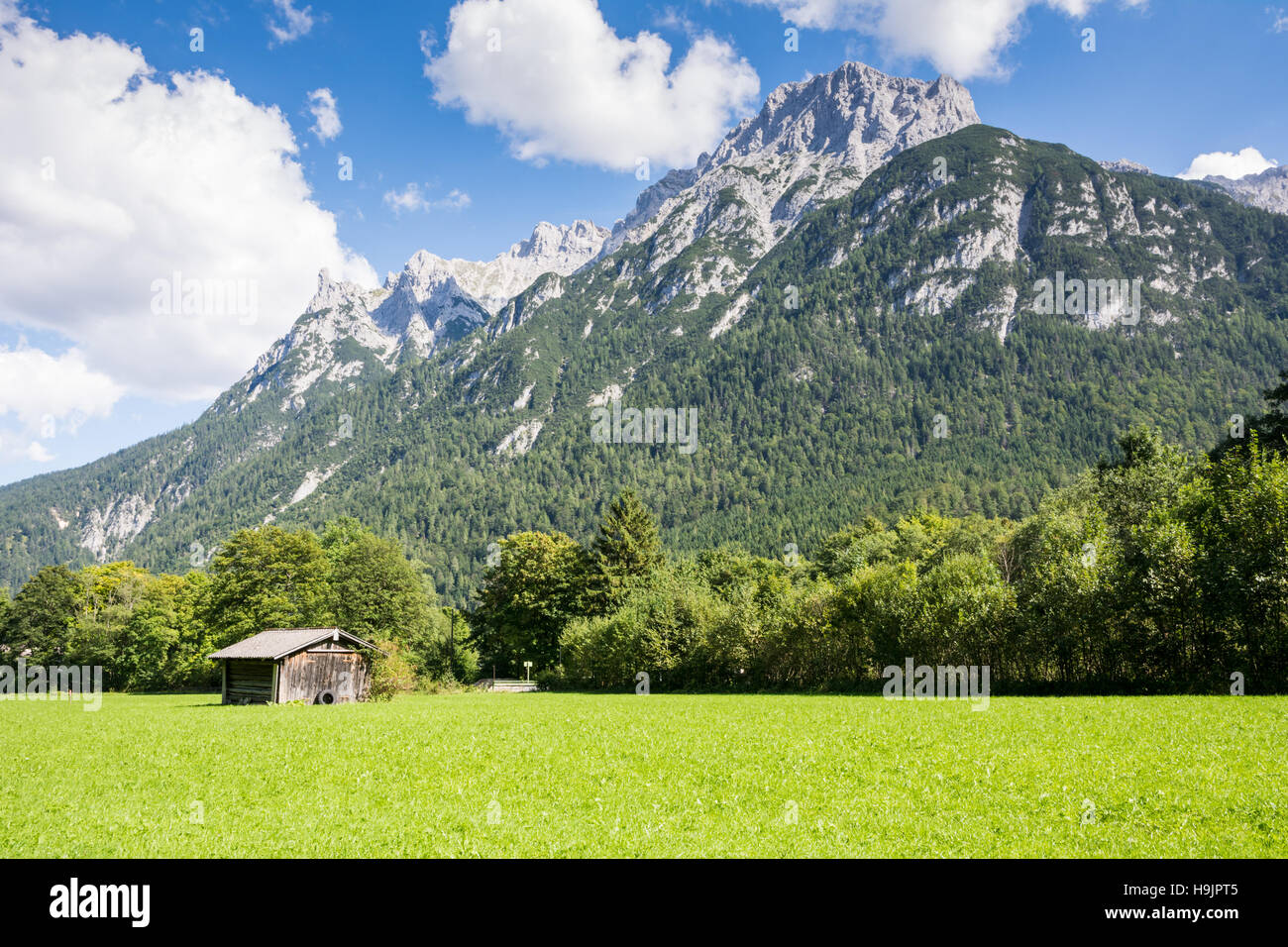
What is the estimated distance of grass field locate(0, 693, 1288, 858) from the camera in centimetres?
1011

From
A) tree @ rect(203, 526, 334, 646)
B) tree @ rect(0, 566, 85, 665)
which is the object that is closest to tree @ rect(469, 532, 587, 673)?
tree @ rect(203, 526, 334, 646)

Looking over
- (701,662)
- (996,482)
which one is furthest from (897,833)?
(996,482)

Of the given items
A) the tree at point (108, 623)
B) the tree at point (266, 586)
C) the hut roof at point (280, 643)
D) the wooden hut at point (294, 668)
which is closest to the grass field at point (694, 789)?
the hut roof at point (280, 643)

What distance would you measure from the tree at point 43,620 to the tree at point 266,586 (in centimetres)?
2638

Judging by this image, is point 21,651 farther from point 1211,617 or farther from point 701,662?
point 1211,617

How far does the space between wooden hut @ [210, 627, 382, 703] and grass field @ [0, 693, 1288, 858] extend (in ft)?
60.6

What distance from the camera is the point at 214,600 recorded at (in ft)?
205

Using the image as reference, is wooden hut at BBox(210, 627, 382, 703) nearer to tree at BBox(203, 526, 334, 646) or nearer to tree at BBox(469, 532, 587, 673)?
tree at BBox(203, 526, 334, 646)

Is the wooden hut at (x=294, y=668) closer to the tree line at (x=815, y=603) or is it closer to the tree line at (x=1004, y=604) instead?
the tree line at (x=815, y=603)

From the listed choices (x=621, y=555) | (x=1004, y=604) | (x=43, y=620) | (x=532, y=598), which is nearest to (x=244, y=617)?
(x=532, y=598)

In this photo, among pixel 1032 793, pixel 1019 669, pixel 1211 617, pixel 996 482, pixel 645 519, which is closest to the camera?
pixel 1032 793

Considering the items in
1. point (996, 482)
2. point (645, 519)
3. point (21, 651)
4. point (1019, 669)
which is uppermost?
point (996, 482)

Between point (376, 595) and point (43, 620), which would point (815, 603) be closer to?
point (376, 595)
